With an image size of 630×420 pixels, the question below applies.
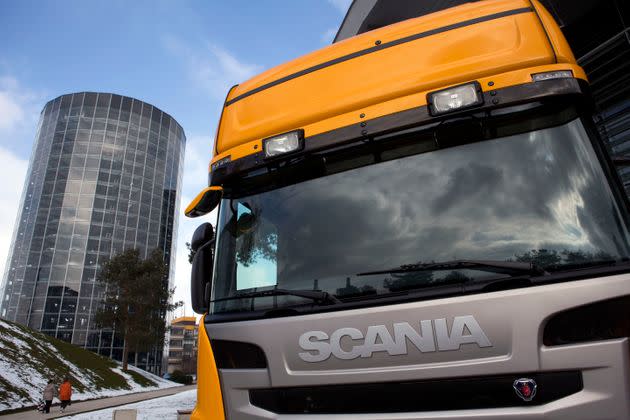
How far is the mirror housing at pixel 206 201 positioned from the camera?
300cm

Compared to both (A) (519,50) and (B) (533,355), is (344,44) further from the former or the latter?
(B) (533,355)

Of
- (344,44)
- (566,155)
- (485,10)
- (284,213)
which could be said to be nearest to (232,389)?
(284,213)

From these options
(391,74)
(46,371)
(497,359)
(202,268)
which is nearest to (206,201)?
(202,268)

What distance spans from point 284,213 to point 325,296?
66cm

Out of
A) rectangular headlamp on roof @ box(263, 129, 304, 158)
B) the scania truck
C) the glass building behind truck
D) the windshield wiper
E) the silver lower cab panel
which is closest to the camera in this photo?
the silver lower cab panel

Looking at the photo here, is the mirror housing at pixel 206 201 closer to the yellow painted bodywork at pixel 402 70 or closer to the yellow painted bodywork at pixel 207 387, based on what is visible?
the yellow painted bodywork at pixel 402 70

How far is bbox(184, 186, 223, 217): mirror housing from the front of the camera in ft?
9.85

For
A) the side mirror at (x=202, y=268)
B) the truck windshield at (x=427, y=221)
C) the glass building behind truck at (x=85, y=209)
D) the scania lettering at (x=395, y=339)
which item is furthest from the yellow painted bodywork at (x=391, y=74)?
the glass building behind truck at (x=85, y=209)

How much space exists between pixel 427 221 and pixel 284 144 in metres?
1.03

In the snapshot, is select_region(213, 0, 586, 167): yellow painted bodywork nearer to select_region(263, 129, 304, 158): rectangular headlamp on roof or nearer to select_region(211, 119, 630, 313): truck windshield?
select_region(263, 129, 304, 158): rectangular headlamp on roof

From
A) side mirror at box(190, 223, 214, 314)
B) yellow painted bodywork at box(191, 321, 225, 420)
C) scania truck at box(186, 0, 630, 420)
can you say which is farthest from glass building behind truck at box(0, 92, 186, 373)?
scania truck at box(186, 0, 630, 420)

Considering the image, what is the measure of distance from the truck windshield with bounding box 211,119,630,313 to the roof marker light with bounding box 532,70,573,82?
27 centimetres

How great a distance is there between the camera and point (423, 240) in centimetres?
227

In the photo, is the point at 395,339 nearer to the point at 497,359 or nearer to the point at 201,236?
the point at 497,359
